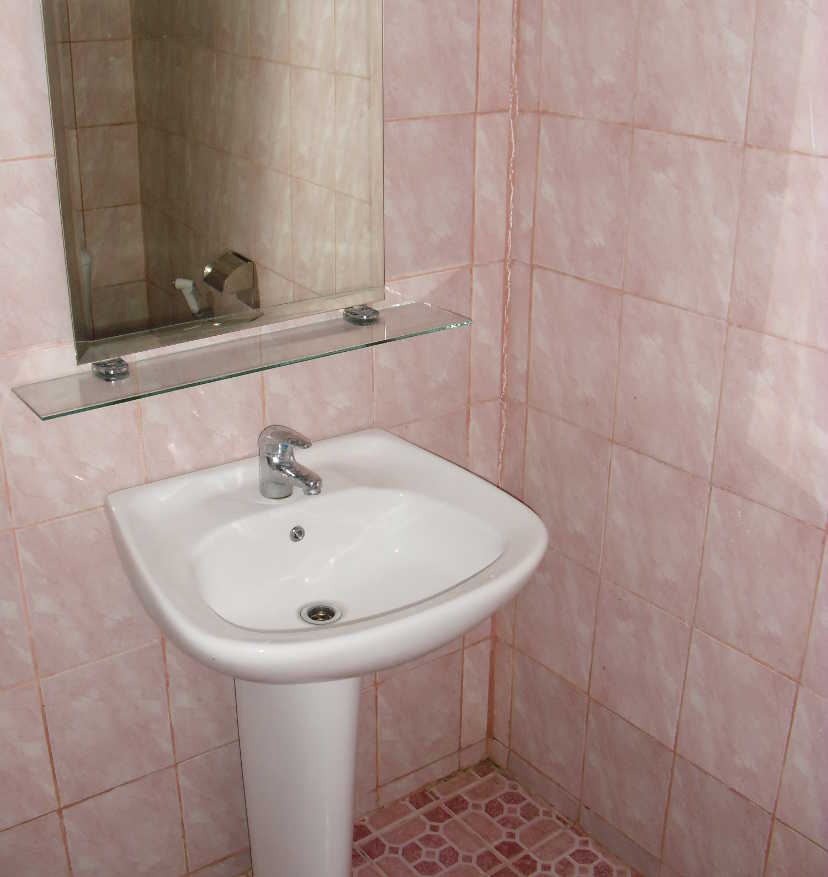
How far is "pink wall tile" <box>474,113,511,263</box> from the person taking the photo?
78.7 inches

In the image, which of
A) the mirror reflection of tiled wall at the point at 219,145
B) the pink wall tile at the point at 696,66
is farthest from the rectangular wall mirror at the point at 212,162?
the pink wall tile at the point at 696,66

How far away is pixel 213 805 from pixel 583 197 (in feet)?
4.28

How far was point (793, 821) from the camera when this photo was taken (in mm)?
1864

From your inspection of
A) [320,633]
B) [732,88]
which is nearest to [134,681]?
[320,633]

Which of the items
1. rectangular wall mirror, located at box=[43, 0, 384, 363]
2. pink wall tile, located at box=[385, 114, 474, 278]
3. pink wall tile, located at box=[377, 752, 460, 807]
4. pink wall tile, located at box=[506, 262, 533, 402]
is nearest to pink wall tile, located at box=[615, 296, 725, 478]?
pink wall tile, located at box=[506, 262, 533, 402]

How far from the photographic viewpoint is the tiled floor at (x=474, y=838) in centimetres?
222

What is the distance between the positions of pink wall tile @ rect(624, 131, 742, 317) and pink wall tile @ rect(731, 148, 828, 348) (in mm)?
31

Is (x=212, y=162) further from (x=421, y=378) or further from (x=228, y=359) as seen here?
(x=421, y=378)

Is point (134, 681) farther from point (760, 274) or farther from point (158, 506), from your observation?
point (760, 274)

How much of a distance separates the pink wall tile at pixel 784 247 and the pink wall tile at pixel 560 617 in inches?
26.3

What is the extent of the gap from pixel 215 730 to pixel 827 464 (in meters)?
1.17

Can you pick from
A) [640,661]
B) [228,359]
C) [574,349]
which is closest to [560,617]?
[640,661]

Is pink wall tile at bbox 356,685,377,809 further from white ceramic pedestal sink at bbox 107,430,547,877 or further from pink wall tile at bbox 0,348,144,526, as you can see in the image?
pink wall tile at bbox 0,348,144,526

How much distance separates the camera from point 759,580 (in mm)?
1802
